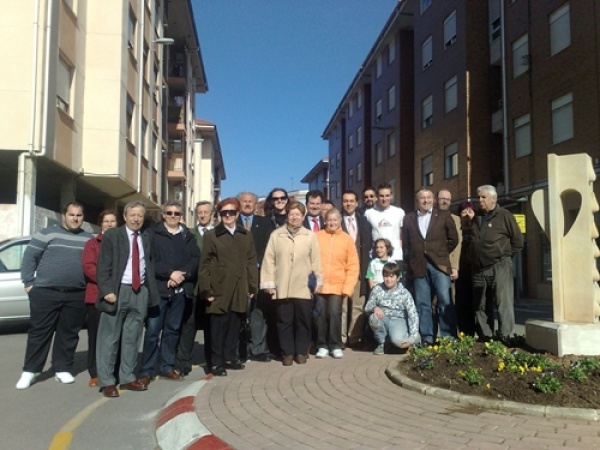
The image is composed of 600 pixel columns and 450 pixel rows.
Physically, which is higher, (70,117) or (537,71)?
(537,71)

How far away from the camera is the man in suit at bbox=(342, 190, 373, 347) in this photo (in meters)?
7.82

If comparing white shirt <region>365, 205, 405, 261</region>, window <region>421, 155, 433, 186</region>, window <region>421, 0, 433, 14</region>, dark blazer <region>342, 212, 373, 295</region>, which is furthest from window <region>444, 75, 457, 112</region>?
dark blazer <region>342, 212, 373, 295</region>

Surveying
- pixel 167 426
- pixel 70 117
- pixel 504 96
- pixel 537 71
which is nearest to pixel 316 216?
pixel 167 426

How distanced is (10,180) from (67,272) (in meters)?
14.6

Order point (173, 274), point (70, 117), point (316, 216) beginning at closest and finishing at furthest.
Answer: point (173, 274) → point (316, 216) → point (70, 117)

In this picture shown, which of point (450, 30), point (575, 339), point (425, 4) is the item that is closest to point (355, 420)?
point (575, 339)

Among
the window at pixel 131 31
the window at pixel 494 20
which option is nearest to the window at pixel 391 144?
the window at pixel 494 20

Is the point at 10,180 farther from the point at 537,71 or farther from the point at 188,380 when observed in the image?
the point at 537,71

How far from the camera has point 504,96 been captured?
21422 millimetres

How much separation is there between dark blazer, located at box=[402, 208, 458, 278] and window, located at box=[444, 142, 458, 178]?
59.4ft

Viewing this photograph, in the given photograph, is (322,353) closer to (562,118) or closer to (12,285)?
(12,285)

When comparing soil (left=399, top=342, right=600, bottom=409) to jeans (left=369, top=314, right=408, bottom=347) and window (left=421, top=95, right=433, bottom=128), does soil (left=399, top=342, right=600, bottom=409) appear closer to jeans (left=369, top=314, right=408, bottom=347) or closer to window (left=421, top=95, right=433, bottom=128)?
jeans (left=369, top=314, right=408, bottom=347)

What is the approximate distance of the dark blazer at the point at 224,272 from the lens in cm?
622

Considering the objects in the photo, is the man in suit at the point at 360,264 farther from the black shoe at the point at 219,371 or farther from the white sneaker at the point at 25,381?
the white sneaker at the point at 25,381
